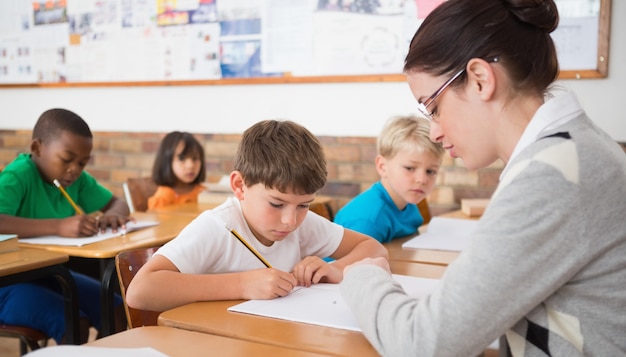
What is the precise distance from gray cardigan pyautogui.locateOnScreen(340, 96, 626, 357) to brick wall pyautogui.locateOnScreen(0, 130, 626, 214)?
2.49 metres

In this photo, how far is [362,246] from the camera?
5.80ft

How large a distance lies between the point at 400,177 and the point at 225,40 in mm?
2019

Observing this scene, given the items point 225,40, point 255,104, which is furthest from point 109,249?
point 225,40

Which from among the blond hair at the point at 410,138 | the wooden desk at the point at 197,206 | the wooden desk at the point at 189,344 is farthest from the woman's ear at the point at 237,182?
the wooden desk at the point at 197,206

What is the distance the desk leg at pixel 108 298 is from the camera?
6.72 ft

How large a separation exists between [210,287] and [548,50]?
0.77 m

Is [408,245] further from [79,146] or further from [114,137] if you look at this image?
[114,137]

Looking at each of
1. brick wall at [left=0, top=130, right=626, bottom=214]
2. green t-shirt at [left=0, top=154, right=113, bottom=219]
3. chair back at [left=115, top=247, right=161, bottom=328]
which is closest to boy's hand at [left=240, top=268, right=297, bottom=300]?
chair back at [left=115, top=247, right=161, bottom=328]

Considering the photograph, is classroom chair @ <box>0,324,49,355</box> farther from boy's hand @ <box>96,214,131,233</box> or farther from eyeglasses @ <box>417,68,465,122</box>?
eyeglasses @ <box>417,68,465,122</box>

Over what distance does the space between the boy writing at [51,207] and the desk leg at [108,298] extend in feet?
0.38

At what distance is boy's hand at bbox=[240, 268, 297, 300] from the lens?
4.31 ft

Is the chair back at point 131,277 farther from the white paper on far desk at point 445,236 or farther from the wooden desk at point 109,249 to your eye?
the white paper on far desk at point 445,236

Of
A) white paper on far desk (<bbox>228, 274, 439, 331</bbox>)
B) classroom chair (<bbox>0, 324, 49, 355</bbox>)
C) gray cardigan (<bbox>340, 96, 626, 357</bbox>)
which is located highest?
gray cardigan (<bbox>340, 96, 626, 357</bbox>)

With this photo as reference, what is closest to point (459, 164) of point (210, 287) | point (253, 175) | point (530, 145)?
point (253, 175)
